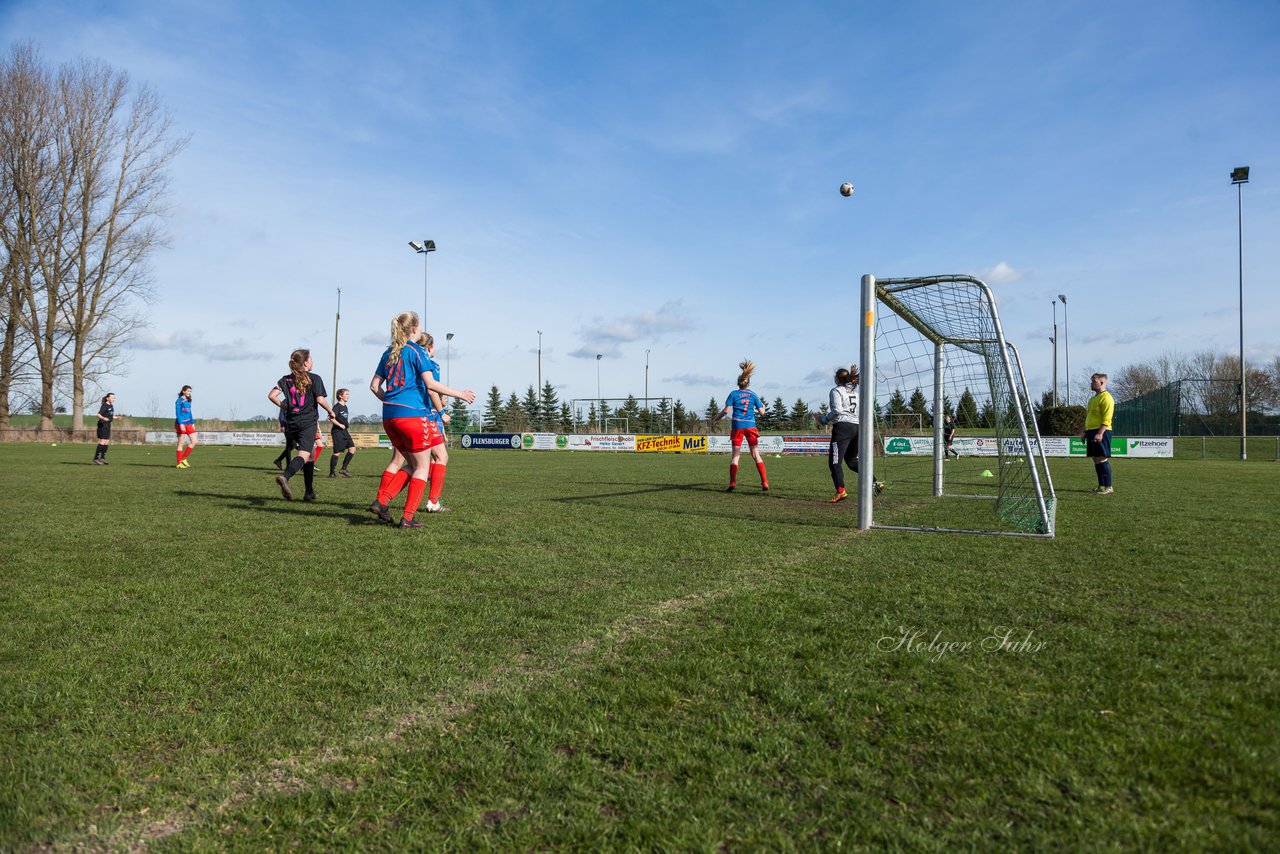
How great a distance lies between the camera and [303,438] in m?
9.86

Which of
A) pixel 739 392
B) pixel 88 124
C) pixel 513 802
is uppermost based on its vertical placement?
pixel 88 124

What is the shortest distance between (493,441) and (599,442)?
5833 millimetres

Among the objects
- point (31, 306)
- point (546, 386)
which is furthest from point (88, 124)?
point (546, 386)

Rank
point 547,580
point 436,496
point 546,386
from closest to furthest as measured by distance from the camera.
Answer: point 547,580 → point 436,496 → point 546,386

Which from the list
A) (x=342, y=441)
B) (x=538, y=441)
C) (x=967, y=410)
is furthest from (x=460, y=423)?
(x=967, y=410)

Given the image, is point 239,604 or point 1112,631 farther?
point 239,604

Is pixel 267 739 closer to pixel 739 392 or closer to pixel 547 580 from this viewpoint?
pixel 547 580

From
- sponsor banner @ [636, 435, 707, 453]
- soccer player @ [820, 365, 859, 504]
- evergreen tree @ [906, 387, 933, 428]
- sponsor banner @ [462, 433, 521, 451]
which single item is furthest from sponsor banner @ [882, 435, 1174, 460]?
sponsor banner @ [462, 433, 521, 451]

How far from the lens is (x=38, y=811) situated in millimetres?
2113

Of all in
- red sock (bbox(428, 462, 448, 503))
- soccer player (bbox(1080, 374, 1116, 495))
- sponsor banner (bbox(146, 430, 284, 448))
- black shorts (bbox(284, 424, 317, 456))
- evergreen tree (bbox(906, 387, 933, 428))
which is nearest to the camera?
red sock (bbox(428, 462, 448, 503))

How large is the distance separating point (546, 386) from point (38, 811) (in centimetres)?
7867

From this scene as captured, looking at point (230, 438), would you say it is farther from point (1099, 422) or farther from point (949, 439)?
point (1099, 422)

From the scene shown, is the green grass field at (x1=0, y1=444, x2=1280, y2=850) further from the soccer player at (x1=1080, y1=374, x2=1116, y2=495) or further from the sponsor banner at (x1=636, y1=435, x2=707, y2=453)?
the sponsor banner at (x1=636, y1=435, x2=707, y2=453)

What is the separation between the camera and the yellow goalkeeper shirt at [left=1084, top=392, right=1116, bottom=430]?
11.8 metres
